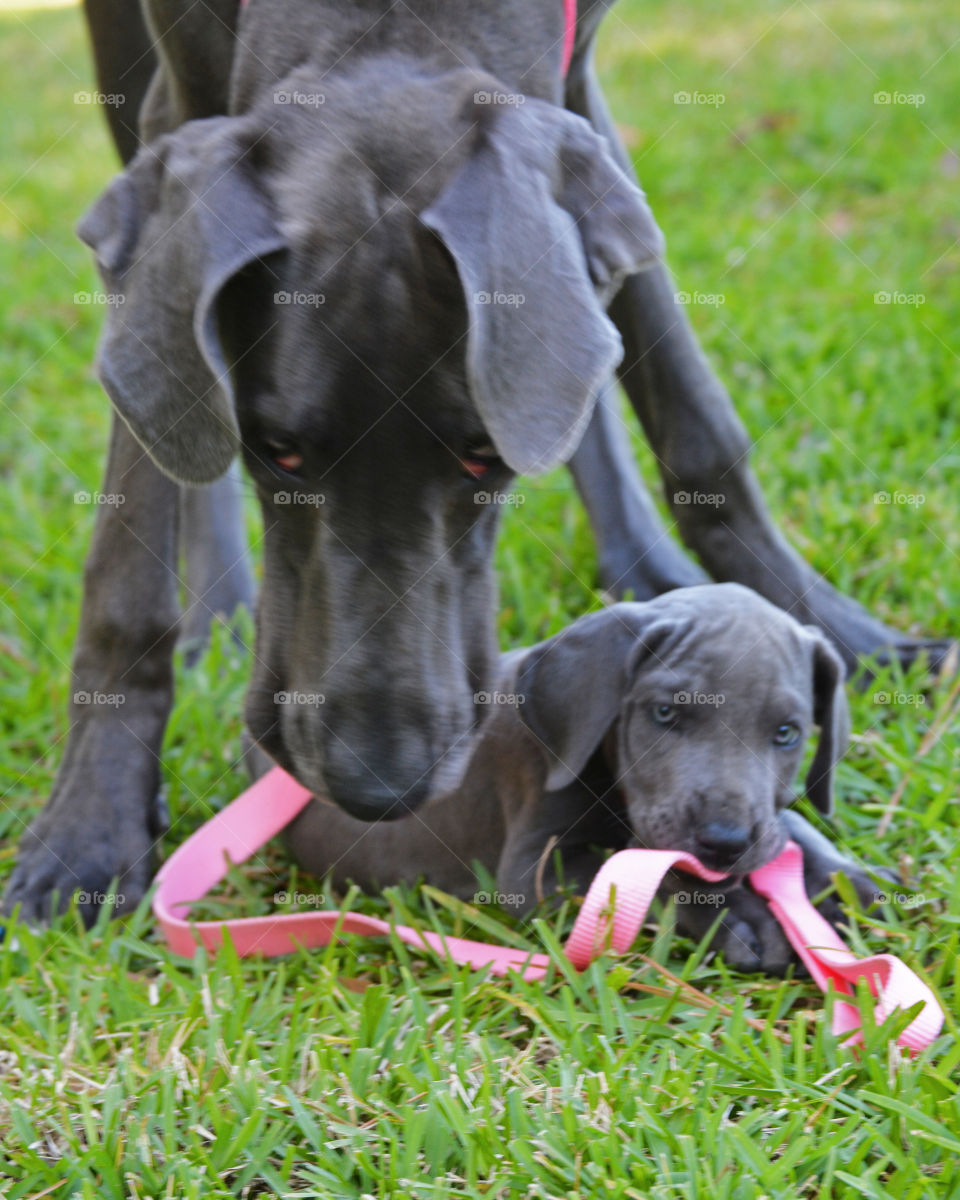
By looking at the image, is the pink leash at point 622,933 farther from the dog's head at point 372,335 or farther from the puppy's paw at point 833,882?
the dog's head at point 372,335

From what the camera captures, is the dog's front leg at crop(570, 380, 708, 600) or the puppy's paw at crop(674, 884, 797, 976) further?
the dog's front leg at crop(570, 380, 708, 600)

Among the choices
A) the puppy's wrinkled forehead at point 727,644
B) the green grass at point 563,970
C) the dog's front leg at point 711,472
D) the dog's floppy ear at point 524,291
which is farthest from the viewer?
the dog's front leg at point 711,472

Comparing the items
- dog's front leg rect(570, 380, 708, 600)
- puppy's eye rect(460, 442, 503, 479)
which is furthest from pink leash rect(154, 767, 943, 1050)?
dog's front leg rect(570, 380, 708, 600)

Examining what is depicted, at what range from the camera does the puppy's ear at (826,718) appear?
2.76m

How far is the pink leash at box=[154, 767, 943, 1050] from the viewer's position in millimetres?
2332

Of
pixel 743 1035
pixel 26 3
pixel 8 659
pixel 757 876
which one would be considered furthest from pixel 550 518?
pixel 26 3

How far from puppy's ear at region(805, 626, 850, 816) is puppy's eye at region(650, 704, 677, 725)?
0.33 metres

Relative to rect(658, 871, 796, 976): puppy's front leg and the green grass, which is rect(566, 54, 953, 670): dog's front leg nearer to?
the green grass

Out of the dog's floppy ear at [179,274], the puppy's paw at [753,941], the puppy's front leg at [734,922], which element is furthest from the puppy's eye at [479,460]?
the puppy's paw at [753,941]

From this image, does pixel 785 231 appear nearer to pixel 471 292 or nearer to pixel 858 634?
pixel 858 634

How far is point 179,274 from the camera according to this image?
2391 mm

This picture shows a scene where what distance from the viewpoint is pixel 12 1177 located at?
213cm

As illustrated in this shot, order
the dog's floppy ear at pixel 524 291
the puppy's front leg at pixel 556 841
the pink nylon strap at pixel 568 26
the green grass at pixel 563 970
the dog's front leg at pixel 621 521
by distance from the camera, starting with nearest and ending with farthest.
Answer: the green grass at pixel 563 970 < the dog's floppy ear at pixel 524 291 < the puppy's front leg at pixel 556 841 < the pink nylon strap at pixel 568 26 < the dog's front leg at pixel 621 521

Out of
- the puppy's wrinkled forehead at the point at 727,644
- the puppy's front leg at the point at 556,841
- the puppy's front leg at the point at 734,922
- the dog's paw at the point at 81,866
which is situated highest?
the puppy's wrinkled forehead at the point at 727,644
